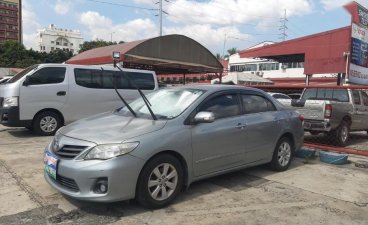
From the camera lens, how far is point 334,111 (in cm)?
1009

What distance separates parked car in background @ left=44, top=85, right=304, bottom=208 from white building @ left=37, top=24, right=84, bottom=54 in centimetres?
14586

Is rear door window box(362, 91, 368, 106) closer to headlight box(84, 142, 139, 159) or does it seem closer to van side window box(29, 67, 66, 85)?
van side window box(29, 67, 66, 85)

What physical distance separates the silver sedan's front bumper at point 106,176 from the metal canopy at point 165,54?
15944 millimetres

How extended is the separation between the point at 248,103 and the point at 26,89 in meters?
6.15

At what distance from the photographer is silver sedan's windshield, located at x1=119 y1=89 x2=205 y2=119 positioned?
217 inches

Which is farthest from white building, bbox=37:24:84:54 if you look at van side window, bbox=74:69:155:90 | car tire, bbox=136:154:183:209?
car tire, bbox=136:154:183:209

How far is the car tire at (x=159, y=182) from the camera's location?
470 centimetres

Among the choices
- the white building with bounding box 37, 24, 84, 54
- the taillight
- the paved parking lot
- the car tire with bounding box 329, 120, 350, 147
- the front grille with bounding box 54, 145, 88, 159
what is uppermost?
the white building with bounding box 37, 24, 84, 54

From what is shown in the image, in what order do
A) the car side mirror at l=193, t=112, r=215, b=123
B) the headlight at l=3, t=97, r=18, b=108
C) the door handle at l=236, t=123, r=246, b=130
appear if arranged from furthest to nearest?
the headlight at l=3, t=97, r=18, b=108 → the door handle at l=236, t=123, r=246, b=130 → the car side mirror at l=193, t=112, r=215, b=123

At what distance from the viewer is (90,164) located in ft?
14.6

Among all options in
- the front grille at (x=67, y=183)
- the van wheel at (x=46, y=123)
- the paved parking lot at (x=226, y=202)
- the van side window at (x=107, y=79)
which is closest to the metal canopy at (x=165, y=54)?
the van side window at (x=107, y=79)

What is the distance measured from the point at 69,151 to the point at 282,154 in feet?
12.8

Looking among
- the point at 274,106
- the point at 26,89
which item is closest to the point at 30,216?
the point at 274,106

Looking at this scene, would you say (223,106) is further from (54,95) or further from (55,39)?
(55,39)
